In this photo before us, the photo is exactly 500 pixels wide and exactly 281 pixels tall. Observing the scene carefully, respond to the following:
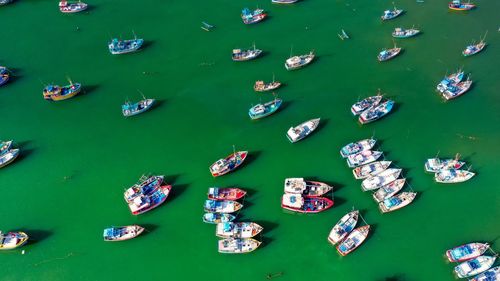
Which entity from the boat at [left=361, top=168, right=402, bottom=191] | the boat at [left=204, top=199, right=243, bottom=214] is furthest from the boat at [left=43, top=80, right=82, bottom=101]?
the boat at [left=361, top=168, right=402, bottom=191]

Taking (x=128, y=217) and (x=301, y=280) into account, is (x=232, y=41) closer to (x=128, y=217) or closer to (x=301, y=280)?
(x=128, y=217)

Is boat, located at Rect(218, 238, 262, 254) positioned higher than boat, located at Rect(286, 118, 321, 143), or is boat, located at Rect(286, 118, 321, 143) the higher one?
boat, located at Rect(286, 118, 321, 143)

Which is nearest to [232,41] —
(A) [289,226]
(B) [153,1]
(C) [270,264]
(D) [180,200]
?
(B) [153,1]

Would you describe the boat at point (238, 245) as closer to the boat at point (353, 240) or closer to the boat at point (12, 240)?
the boat at point (353, 240)

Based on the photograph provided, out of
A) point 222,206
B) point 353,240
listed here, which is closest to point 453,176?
point 353,240

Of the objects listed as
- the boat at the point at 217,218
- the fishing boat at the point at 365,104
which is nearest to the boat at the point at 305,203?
the boat at the point at 217,218

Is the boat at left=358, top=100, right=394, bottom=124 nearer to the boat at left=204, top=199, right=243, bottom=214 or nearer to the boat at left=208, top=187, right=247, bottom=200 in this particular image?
the boat at left=208, top=187, right=247, bottom=200
